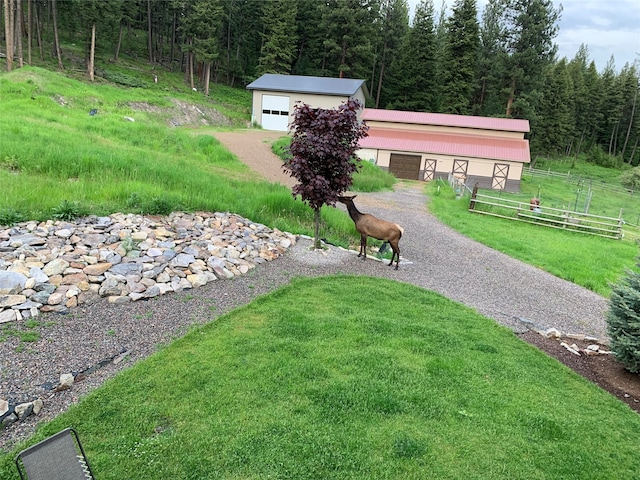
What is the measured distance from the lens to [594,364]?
6582mm

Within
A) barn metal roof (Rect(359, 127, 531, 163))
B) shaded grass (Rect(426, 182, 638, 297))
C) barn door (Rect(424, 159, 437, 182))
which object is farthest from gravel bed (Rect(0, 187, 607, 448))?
barn metal roof (Rect(359, 127, 531, 163))

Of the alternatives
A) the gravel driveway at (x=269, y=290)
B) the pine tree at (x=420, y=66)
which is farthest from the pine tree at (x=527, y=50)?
the gravel driveway at (x=269, y=290)

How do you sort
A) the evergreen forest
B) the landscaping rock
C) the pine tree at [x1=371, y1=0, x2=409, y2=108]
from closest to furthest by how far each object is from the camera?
the landscaping rock → the evergreen forest → the pine tree at [x1=371, y1=0, x2=409, y2=108]

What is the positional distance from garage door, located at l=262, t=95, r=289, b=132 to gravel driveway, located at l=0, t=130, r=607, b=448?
27.6 meters

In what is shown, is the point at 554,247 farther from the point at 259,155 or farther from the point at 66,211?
the point at 259,155

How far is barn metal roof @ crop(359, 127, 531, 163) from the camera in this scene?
33438 millimetres

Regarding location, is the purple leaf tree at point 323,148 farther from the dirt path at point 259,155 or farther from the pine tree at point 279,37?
the pine tree at point 279,37

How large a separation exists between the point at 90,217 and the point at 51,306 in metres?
3.11

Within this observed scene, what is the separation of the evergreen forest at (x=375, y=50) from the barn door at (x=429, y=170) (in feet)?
58.1

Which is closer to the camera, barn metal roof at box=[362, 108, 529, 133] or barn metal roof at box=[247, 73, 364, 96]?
barn metal roof at box=[362, 108, 529, 133]

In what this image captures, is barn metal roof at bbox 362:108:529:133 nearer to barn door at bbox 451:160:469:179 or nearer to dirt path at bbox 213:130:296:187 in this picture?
barn door at bbox 451:160:469:179

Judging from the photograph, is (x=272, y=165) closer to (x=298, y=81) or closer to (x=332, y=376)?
(x=332, y=376)

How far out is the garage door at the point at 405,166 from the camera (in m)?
34.3

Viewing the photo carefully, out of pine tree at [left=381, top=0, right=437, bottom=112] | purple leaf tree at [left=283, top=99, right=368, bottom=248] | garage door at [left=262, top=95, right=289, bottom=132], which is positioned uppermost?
pine tree at [left=381, top=0, right=437, bottom=112]
